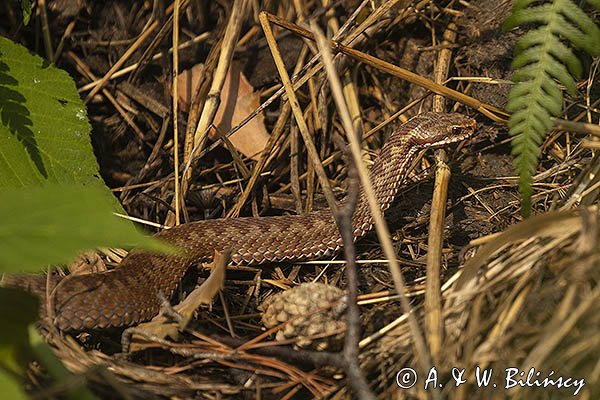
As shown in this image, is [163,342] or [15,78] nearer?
[163,342]

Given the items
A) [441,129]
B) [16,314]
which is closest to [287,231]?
[441,129]

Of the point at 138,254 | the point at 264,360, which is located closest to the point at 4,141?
the point at 138,254

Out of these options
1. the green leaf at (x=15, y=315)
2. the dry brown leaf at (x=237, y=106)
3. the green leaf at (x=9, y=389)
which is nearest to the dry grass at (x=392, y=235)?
the dry brown leaf at (x=237, y=106)

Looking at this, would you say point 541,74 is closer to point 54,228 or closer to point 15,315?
point 54,228

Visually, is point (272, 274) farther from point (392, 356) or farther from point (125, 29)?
point (125, 29)

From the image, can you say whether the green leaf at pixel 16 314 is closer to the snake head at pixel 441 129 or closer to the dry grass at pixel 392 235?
the dry grass at pixel 392 235

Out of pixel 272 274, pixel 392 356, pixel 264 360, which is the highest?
pixel 392 356
